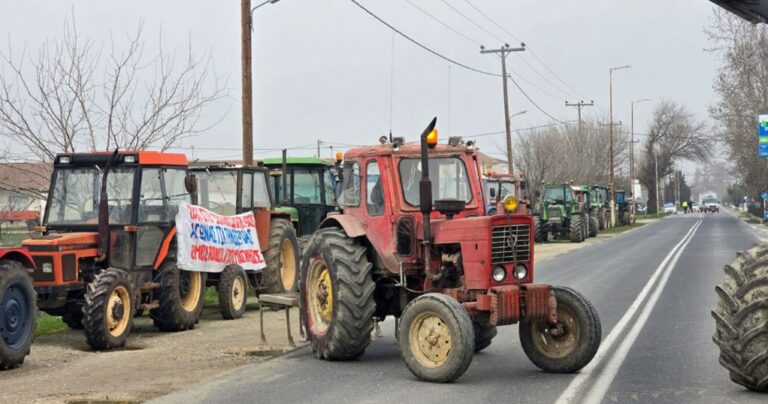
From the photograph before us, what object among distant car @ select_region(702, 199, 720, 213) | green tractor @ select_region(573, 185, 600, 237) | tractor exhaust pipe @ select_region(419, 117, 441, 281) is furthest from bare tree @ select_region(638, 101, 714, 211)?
tractor exhaust pipe @ select_region(419, 117, 441, 281)

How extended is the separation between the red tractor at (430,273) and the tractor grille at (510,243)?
10 mm

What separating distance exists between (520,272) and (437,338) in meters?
1.21

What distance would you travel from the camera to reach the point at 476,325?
1169cm

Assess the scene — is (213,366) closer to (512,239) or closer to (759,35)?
(512,239)

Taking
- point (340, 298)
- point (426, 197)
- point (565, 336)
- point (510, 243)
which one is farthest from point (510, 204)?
point (340, 298)

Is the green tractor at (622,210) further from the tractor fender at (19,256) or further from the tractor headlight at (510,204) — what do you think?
the tractor headlight at (510,204)

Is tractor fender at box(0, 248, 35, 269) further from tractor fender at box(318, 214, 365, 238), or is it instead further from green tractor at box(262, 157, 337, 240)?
green tractor at box(262, 157, 337, 240)

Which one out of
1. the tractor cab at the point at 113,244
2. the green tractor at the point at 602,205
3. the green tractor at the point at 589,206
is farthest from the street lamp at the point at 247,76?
the green tractor at the point at 602,205

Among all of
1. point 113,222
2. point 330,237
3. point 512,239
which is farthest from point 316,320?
point 113,222

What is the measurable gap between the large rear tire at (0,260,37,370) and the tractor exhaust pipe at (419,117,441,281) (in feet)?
15.3

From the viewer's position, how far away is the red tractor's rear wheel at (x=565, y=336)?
1001cm

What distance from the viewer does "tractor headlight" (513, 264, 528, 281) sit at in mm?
10328

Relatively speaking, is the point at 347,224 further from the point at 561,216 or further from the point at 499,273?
the point at 561,216

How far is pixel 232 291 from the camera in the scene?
16656 millimetres
